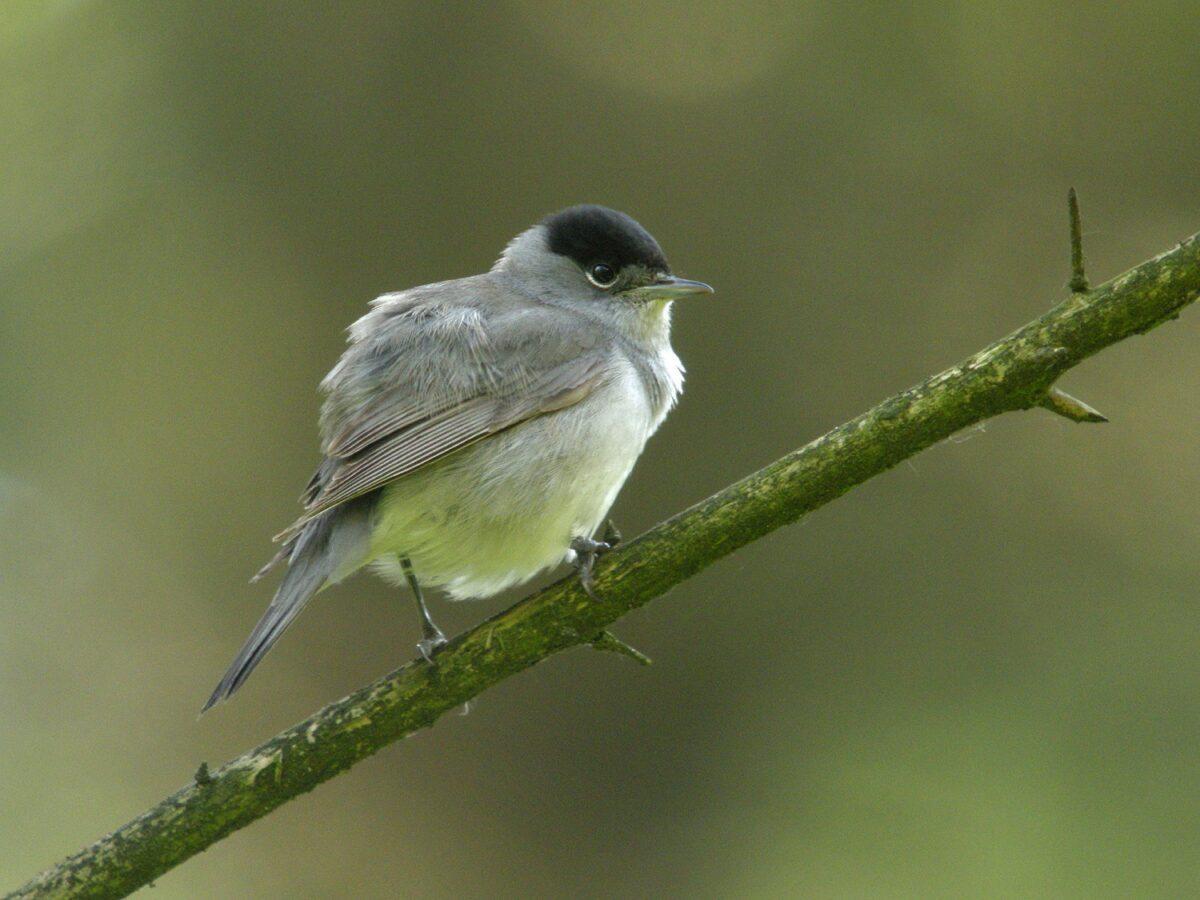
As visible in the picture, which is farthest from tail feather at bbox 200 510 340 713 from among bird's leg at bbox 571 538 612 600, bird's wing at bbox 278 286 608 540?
bird's leg at bbox 571 538 612 600

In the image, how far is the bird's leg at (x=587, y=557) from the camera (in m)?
3.17

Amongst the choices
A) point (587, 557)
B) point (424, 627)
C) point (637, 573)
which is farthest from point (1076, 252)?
point (424, 627)

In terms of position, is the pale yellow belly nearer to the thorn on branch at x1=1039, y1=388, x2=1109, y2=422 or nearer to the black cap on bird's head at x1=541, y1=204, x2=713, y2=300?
the black cap on bird's head at x1=541, y1=204, x2=713, y2=300

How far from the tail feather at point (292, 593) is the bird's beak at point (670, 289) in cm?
157

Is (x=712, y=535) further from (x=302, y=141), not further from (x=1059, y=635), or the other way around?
(x=302, y=141)

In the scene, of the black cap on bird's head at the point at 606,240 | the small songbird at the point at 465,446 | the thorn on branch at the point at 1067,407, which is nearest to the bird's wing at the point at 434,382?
the small songbird at the point at 465,446

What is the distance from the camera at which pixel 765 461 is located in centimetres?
553

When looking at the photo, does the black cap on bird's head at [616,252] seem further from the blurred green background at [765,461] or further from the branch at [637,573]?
the branch at [637,573]

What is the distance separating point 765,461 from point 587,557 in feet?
7.62

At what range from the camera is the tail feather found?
10.6 feet

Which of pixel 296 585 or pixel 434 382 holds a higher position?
pixel 434 382

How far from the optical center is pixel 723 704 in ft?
18.5

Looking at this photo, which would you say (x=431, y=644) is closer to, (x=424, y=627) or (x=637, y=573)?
(x=424, y=627)

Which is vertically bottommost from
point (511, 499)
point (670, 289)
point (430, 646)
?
point (430, 646)
